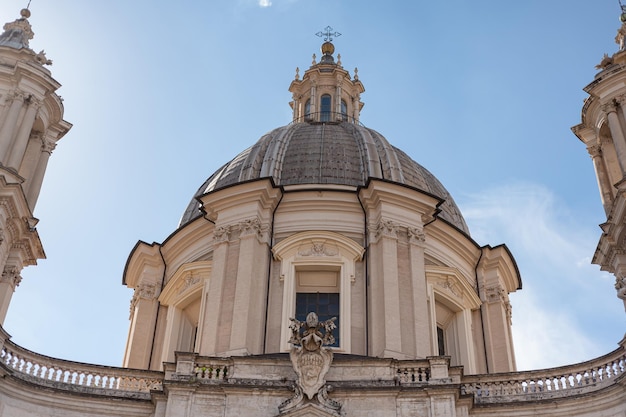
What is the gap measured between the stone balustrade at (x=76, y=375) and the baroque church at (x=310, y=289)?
5 centimetres

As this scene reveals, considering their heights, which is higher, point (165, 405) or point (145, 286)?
point (145, 286)

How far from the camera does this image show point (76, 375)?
20.2 m

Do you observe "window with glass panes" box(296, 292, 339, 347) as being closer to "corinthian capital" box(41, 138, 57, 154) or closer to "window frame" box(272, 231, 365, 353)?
"window frame" box(272, 231, 365, 353)

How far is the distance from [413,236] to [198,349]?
767cm

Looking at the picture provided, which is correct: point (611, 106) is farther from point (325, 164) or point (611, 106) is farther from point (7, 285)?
point (7, 285)

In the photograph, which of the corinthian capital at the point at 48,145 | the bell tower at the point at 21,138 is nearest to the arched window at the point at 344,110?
the bell tower at the point at 21,138

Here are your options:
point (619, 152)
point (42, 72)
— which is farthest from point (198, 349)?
point (619, 152)

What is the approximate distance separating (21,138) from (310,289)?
10.0 m

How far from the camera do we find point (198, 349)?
2383 centimetres

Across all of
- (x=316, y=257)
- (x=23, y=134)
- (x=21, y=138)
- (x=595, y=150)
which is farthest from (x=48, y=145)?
(x=595, y=150)

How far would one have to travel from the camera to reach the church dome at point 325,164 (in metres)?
28.3

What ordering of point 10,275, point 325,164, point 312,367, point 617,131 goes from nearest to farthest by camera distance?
point 312,367, point 10,275, point 617,131, point 325,164

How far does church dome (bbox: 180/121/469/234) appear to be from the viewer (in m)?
28.3

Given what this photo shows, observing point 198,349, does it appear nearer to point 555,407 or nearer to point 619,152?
point 555,407
